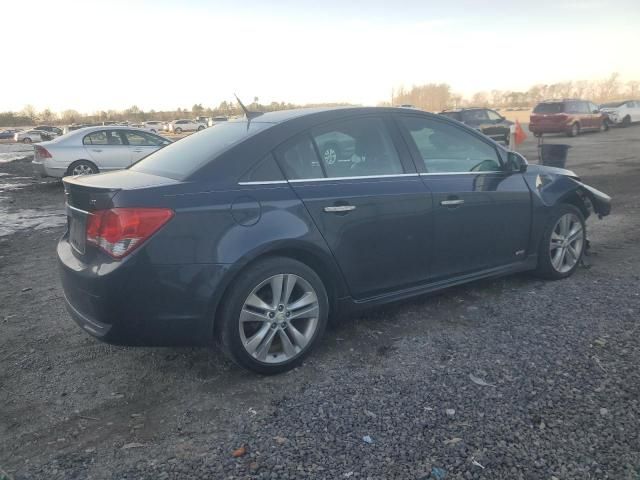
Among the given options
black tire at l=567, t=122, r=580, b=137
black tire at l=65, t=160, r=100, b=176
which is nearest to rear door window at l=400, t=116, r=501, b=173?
black tire at l=65, t=160, r=100, b=176

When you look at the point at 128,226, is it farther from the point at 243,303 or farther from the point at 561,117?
the point at 561,117

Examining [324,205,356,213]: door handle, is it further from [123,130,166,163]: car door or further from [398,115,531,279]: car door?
[123,130,166,163]: car door

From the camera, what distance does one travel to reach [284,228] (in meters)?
3.19

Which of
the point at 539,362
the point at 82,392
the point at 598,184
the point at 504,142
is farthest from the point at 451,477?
the point at 504,142

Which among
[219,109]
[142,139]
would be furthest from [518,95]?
[142,139]

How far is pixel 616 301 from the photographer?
4.24 m

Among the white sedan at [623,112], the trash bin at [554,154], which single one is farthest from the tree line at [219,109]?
the trash bin at [554,154]

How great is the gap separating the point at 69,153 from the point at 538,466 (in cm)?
1237

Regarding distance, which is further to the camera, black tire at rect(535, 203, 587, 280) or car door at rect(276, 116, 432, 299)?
black tire at rect(535, 203, 587, 280)

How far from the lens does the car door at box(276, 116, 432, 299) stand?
341 cm

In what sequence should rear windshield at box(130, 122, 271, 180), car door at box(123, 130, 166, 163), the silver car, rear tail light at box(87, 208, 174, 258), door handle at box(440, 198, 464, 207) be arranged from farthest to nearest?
car door at box(123, 130, 166, 163), the silver car, door handle at box(440, 198, 464, 207), rear windshield at box(130, 122, 271, 180), rear tail light at box(87, 208, 174, 258)

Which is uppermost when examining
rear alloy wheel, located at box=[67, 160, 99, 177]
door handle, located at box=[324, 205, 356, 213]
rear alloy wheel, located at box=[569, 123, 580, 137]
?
door handle, located at box=[324, 205, 356, 213]

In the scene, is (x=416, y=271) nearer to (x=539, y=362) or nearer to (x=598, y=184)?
(x=539, y=362)

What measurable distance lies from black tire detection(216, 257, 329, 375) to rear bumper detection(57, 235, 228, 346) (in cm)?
9
